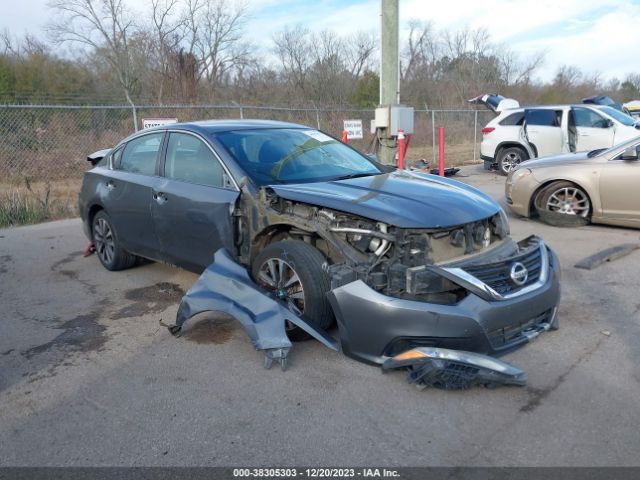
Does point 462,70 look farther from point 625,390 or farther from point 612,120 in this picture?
point 625,390

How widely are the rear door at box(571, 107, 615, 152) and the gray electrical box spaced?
5.76 metres

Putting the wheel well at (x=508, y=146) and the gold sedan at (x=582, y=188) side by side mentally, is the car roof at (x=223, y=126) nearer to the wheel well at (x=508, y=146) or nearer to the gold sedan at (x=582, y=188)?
the gold sedan at (x=582, y=188)

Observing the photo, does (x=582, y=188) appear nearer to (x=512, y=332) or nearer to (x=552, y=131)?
(x=512, y=332)

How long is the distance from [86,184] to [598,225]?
6634 millimetres

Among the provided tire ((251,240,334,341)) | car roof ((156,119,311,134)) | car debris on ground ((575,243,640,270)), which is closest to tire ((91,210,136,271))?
car roof ((156,119,311,134))

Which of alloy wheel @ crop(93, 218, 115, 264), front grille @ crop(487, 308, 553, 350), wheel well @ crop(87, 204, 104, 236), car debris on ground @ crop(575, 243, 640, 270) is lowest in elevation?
car debris on ground @ crop(575, 243, 640, 270)

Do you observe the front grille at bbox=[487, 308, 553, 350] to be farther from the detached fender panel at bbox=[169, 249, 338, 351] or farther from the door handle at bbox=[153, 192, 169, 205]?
the door handle at bbox=[153, 192, 169, 205]

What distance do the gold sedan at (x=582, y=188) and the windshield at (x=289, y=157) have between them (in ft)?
12.0

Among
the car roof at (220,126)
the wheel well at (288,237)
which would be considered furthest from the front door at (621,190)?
the wheel well at (288,237)

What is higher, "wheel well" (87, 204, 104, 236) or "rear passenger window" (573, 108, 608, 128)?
"rear passenger window" (573, 108, 608, 128)

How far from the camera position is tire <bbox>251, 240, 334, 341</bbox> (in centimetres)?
378

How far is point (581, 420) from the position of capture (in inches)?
119

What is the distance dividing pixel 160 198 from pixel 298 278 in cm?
186

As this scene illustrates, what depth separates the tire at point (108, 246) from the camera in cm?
595
